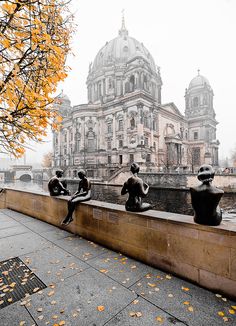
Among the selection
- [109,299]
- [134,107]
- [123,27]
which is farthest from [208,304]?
[123,27]

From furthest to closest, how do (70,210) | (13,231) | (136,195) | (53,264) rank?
(13,231) → (70,210) → (136,195) → (53,264)

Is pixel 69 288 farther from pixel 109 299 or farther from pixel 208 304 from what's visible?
pixel 208 304

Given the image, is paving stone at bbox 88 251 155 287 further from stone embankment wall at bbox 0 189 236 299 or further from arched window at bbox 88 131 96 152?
arched window at bbox 88 131 96 152

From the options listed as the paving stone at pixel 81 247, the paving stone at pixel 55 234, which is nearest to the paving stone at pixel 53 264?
the paving stone at pixel 81 247

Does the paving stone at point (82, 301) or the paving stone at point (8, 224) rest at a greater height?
the paving stone at point (82, 301)

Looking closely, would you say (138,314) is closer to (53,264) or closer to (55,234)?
(53,264)

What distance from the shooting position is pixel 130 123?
48.8 m

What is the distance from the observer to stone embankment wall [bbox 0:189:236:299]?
2.87 metres

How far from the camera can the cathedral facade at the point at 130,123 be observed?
157ft

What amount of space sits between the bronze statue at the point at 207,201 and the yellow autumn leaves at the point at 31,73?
3487 millimetres

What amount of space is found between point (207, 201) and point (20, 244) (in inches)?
187

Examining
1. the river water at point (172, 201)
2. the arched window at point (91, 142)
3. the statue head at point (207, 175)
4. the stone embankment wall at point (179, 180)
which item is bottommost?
the river water at point (172, 201)

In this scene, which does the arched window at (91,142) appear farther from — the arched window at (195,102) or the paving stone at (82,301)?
the paving stone at (82,301)

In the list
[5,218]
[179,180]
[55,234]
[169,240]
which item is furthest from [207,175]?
[179,180]
